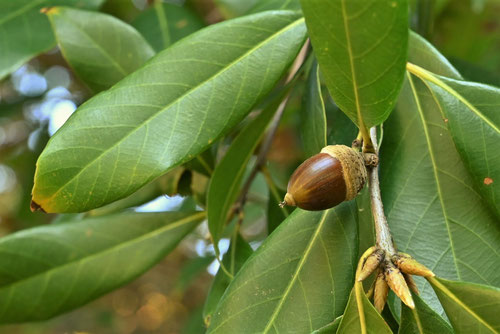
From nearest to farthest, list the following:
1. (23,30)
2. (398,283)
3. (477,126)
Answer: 1. (398,283)
2. (477,126)
3. (23,30)

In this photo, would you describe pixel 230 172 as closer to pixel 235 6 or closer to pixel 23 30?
pixel 235 6

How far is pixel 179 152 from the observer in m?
0.61

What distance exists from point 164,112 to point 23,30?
0.50 meters

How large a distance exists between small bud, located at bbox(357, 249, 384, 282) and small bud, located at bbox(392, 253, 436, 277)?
0.05 feet

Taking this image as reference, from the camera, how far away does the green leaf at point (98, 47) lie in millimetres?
820

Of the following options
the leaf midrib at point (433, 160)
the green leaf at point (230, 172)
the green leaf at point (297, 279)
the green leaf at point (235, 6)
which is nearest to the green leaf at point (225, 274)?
the green leaf at point (230, 172)

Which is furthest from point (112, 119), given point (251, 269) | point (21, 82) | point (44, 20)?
point (21, 82)

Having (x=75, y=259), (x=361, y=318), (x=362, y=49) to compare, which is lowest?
(x=75, y=259)

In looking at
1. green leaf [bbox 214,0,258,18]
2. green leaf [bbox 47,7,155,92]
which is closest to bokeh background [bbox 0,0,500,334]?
green leaf [bbox 214,0,258,18]

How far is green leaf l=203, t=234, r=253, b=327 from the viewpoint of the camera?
769 mm

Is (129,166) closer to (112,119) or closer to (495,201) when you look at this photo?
(112,119)

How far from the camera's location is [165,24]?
1144 millimetres

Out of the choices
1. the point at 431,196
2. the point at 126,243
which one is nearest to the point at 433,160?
the point at 431,196

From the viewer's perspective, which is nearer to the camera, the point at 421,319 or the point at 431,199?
the point at 421,319
